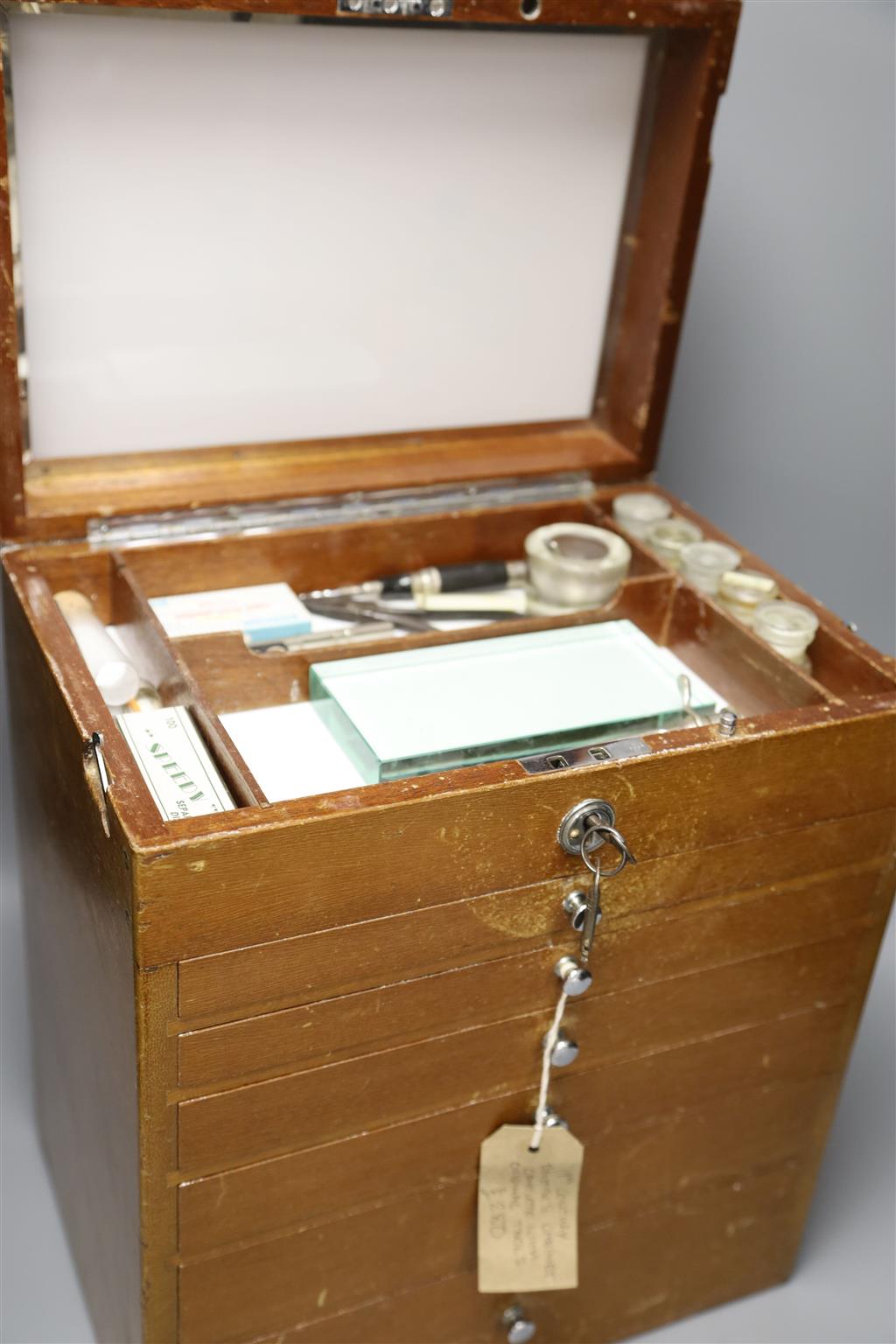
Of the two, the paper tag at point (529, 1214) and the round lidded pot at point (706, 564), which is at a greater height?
the round lidded pot at point (706, 564)

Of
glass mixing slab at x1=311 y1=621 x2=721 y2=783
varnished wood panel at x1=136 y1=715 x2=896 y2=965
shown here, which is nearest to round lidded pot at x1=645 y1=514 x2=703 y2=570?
glass mixing slab at x1=311 y1=621 x2=721 y2=783

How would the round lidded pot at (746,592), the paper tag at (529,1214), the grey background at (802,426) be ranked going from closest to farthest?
1. the paper tag at (529,1214)
2. the round lidded pot at (746,592)
3. the grey background at (802,426)

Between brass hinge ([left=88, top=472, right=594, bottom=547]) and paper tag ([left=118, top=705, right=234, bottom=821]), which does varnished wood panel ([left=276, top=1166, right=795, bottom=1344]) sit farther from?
brass hinge ([left=88, top=472, right=594, bottom=547])

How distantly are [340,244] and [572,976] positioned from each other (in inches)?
23.4

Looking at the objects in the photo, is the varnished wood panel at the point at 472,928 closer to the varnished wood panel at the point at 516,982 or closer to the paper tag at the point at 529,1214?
the varnished wood panel at the point at 516,982

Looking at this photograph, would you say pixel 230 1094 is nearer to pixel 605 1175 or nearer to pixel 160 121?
pixel 605 1175

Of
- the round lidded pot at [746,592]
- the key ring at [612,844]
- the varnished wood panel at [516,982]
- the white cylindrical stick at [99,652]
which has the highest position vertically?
the round lidded pot at [746,592]

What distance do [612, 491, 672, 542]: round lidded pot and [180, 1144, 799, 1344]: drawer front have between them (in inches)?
19.2

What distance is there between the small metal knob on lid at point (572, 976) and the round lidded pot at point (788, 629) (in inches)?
11.0

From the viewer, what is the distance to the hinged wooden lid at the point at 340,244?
1071 millimetres

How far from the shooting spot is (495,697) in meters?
1.05

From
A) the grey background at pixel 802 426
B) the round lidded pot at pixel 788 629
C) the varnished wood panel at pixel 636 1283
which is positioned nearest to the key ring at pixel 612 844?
the round lidded pot at pixel 788 629

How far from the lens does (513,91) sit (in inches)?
46.6

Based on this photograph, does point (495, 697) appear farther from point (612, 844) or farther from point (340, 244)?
point (340, 244)
